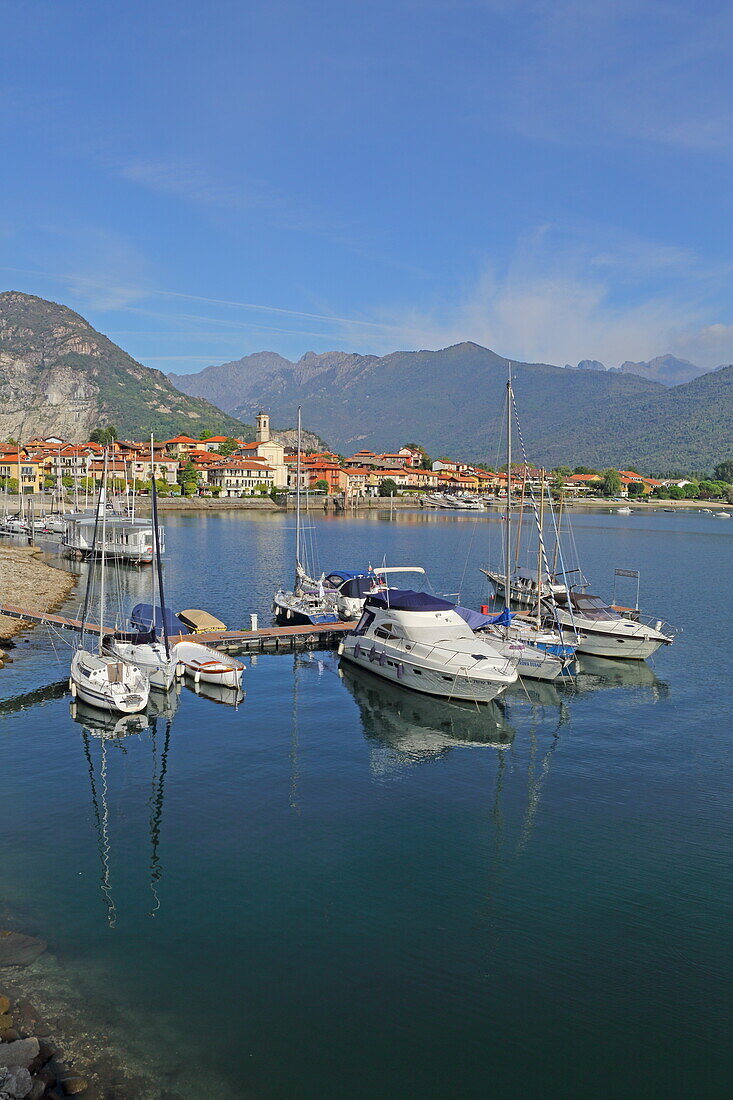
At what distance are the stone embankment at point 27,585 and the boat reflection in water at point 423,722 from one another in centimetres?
1910

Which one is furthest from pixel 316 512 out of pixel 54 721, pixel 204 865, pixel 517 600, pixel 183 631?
pixel 204 865

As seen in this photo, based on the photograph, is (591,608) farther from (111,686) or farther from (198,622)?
(111,686)

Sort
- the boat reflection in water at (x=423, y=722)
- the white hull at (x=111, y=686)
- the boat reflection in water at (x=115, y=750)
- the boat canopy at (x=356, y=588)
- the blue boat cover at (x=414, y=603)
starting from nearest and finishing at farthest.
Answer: the boat reflection in water at (x=115, y=750), the boat reflection in water at (x=423, y=722), the white hull at (x=111, y=686), the blue boat cover at (x=414, y=603), the boat canopy at (x=356, y=588)


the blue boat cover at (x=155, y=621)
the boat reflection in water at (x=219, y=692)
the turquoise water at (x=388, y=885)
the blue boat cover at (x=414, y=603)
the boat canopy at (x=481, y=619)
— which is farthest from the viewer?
the boat canopy at (x=481, y=619)

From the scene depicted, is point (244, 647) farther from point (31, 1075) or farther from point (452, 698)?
point (31, 1075)

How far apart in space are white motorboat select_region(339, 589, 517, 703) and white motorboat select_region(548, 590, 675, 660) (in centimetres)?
816

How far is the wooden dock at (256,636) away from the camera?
1689 inches

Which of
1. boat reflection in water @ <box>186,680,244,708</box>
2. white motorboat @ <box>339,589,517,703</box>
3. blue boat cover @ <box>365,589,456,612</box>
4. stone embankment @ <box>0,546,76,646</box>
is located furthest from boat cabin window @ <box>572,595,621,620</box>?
stone embankment @ <box>0,546,76,646</box>

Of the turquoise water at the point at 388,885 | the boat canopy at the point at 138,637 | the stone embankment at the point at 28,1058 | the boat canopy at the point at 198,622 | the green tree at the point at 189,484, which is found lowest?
the turquoise water at the point at 388,885

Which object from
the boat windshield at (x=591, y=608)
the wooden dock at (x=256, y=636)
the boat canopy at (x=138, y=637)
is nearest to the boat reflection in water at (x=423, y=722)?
the wooden dock at (x=256, y=636)

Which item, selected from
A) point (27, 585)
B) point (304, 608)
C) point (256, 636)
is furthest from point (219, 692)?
point (27, 585)

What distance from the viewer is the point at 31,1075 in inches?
476

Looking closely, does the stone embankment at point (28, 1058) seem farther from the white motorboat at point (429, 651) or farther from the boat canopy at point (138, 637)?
the white motorboat at point (429, 651)

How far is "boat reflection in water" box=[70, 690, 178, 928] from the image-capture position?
19.7 metres
